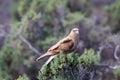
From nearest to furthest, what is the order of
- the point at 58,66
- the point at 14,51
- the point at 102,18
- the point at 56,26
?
the point at 58,66 → the point at 14,51 → the point at 56,26 → the point at 102,18

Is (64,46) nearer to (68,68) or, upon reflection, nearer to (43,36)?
(68,68)

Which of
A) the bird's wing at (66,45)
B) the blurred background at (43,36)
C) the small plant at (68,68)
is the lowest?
the small plant at (68,68)

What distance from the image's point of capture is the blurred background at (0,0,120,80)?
44.4ft

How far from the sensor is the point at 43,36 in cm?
1477

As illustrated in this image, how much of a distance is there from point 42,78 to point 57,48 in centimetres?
51

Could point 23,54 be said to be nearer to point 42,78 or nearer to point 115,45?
point 115,45

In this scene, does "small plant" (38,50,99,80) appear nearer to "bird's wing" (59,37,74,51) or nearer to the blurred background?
"bird's wing" (59,37,74,51)

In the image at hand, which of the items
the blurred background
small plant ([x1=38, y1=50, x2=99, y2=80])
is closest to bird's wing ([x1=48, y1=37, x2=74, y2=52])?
small plant ([x1=38, y1=50, x2=99, y2=80])

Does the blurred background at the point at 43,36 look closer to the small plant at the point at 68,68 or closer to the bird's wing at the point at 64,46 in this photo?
the small plant at the point at 68,68

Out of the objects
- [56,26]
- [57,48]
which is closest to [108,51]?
[56,26]

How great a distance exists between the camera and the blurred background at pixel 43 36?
532 inches

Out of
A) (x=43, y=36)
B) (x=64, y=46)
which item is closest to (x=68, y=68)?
(x=64, y=46)

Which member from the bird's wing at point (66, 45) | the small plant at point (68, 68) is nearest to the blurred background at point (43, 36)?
the small plant at point (68, 68)

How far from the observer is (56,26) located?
50.3 ft
